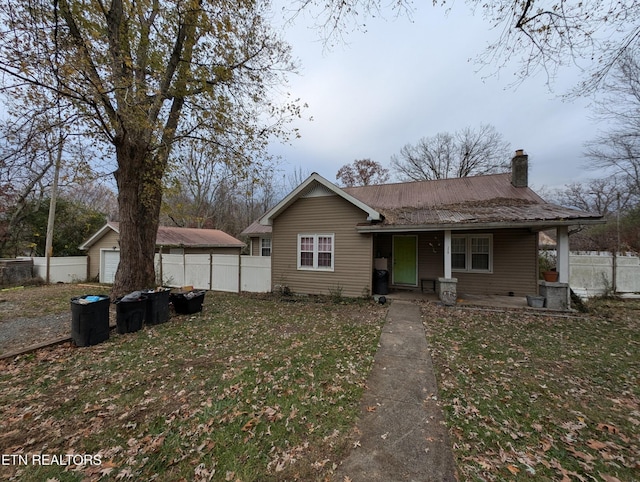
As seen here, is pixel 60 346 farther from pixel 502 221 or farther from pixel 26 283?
pixel 26 283

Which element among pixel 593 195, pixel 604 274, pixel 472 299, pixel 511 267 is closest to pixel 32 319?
pixel 472 299

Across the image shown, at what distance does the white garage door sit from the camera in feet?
50.4

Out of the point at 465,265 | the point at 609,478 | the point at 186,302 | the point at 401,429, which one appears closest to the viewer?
the point at 609,478

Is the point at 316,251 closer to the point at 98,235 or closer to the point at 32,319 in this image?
the point at 32,319

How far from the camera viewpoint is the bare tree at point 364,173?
28.7 m

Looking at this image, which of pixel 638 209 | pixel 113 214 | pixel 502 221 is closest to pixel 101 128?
pixel 502 221

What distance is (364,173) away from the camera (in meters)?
28.9

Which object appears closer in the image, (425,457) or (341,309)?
(425,457)

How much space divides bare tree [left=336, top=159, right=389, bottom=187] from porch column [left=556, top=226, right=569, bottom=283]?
21.2m

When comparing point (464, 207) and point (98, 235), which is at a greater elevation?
point (464, 207)

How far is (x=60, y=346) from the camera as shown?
203 inches

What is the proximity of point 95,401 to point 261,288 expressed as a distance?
318 inches

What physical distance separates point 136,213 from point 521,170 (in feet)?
46.8

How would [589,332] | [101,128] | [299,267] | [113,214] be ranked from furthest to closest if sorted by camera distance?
1. [113,214]
2. [299,267]
3. [101,128]
4. [589,332]
